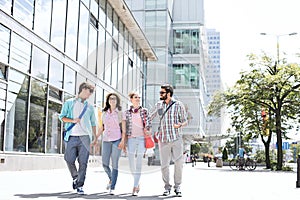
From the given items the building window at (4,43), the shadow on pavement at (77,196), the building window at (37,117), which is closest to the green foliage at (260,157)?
the building window at (37,117)

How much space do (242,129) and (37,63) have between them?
18.4 metres

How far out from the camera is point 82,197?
23.5 ft

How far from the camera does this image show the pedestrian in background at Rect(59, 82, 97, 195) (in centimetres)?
760

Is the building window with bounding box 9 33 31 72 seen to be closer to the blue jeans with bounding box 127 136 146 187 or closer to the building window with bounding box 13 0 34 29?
the building window with bounding box 13 0 34 29

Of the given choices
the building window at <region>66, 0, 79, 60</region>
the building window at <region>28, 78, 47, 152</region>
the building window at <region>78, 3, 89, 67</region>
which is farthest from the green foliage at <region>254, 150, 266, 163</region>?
the building window at <region>28, 78, 47, 152</region>

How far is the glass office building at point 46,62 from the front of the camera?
50.3 feet

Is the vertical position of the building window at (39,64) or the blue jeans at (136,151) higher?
the building window at (39,64)

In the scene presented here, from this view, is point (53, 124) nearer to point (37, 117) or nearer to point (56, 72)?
point (37, 117)

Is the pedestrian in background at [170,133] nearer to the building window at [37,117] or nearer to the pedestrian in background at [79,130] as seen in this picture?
the pedestrian in background at [79,130]

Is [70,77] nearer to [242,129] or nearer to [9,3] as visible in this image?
[9,3]

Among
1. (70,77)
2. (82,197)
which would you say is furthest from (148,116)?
(70,77)

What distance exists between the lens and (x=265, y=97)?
29078 mm

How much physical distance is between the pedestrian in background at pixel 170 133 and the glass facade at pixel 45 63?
2857 millimetres

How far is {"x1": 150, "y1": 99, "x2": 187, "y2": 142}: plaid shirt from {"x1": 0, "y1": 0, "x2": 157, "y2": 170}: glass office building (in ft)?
9.70
